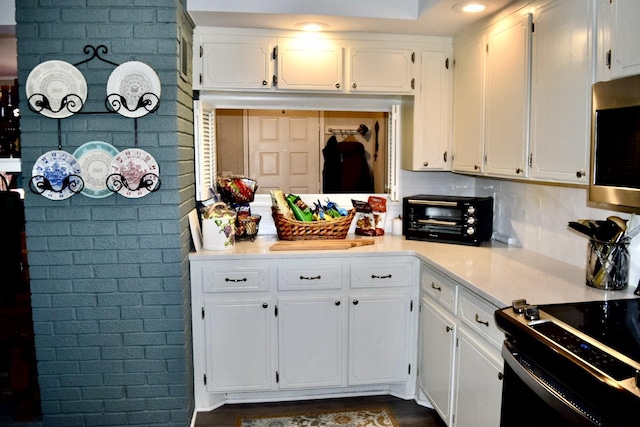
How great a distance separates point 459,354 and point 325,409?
96cm

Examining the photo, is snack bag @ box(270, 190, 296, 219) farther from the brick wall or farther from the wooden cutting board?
the brick wall

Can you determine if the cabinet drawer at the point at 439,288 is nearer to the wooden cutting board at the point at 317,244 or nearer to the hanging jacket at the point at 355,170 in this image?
the wooden cutting board at the point at 317,244

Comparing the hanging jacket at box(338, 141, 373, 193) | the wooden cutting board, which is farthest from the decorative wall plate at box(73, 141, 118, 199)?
the hanging jacket at box(338, 141, 373, 193)

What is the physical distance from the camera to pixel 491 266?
2.51 metres

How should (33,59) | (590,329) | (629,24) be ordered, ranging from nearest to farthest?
(590,329) < (629,24) < (33,59)

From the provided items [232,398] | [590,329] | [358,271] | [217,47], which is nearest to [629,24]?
[590,329]

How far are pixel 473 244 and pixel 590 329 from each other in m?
1.43

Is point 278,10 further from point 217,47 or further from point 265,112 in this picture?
point 265,112

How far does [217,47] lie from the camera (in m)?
3.01

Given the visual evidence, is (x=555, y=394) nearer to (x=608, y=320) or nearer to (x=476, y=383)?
(x=608, y=320)

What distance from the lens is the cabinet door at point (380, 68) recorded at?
315 cm

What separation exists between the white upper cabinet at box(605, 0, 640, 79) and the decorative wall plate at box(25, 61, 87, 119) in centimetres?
224

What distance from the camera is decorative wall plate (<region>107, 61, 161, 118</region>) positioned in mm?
2508

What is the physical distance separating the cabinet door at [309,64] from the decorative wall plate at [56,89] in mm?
1099
